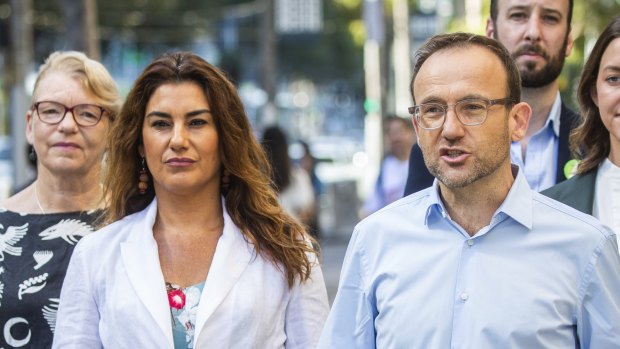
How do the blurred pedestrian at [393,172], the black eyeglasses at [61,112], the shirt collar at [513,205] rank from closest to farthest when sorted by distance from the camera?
1. the shirt collar at [513,205]
2. the black eyeglasses at [61,112]
3. the blurred pedestrian at [393,172]

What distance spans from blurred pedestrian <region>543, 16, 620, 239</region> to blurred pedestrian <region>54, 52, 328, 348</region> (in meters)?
1.00

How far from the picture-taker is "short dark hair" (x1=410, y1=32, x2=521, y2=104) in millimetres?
3311

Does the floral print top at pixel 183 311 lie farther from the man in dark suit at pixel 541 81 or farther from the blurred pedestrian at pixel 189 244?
the man in dark suit at pixel 541 81

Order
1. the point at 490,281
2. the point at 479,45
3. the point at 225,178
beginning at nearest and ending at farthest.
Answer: the point at 490,281 < the point at 479,45 < the point at 225,178

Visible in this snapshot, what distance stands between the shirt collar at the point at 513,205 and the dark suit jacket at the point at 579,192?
0.61 metres

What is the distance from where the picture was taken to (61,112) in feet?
16.3

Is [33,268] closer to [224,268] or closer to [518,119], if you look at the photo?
[224,268]

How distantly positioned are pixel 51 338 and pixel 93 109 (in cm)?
103

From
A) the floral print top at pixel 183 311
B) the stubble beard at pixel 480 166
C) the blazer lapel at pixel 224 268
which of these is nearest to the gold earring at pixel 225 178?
the blazer lapel at pixel 224 268

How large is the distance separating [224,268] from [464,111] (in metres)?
1.21

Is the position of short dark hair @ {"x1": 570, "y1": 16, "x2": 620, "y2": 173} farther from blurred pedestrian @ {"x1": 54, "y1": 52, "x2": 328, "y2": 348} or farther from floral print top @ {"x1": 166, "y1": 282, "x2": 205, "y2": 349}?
floral print top @ {"x1": 166, "y1": 282, "x2": 205, "y2": 349}

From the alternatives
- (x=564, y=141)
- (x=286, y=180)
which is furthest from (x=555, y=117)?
(x=286, y=180)

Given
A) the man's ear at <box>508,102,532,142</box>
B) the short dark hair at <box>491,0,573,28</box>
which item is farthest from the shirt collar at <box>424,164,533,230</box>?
the short dark hair at <box>491,0,573,28</box>

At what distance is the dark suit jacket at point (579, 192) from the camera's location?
3910 mm
